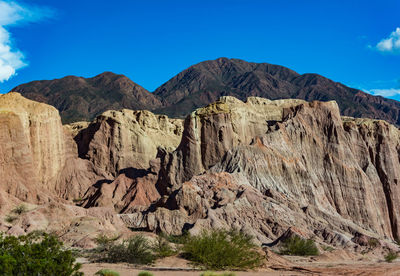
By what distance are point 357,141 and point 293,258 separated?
36339 millimetres

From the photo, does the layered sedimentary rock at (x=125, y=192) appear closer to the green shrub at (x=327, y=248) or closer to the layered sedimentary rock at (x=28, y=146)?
the layered sedimentary rock at (x=28, y=146)

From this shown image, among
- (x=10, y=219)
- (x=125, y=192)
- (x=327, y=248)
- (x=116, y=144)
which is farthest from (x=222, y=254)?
(x=116, y=144)

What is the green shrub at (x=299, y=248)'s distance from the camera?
3506 centimetres

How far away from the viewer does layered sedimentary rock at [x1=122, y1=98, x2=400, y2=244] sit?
4372 centimetres

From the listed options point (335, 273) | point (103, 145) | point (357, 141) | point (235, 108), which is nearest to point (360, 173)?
point (357, 141)

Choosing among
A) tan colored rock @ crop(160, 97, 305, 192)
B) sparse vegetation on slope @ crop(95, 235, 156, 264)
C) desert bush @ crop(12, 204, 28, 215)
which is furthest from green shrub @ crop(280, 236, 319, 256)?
tan colored rock @ crop(160, 97, 305, 192)

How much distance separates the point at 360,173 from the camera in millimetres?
60156

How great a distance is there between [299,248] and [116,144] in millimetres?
59535

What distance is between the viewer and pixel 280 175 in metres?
53.9

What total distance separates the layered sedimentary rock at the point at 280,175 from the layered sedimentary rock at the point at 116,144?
77.2 feet

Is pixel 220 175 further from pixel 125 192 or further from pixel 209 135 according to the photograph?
pixel 125 192

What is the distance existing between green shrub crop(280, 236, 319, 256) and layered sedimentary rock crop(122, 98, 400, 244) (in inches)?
194

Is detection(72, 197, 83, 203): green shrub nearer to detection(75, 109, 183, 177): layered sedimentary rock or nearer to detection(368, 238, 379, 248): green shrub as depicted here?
detection(75, 109, 183, 177): layered sedimentary rock

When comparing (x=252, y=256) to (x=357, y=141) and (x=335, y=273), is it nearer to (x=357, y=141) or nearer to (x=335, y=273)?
(x=335, y=273)
